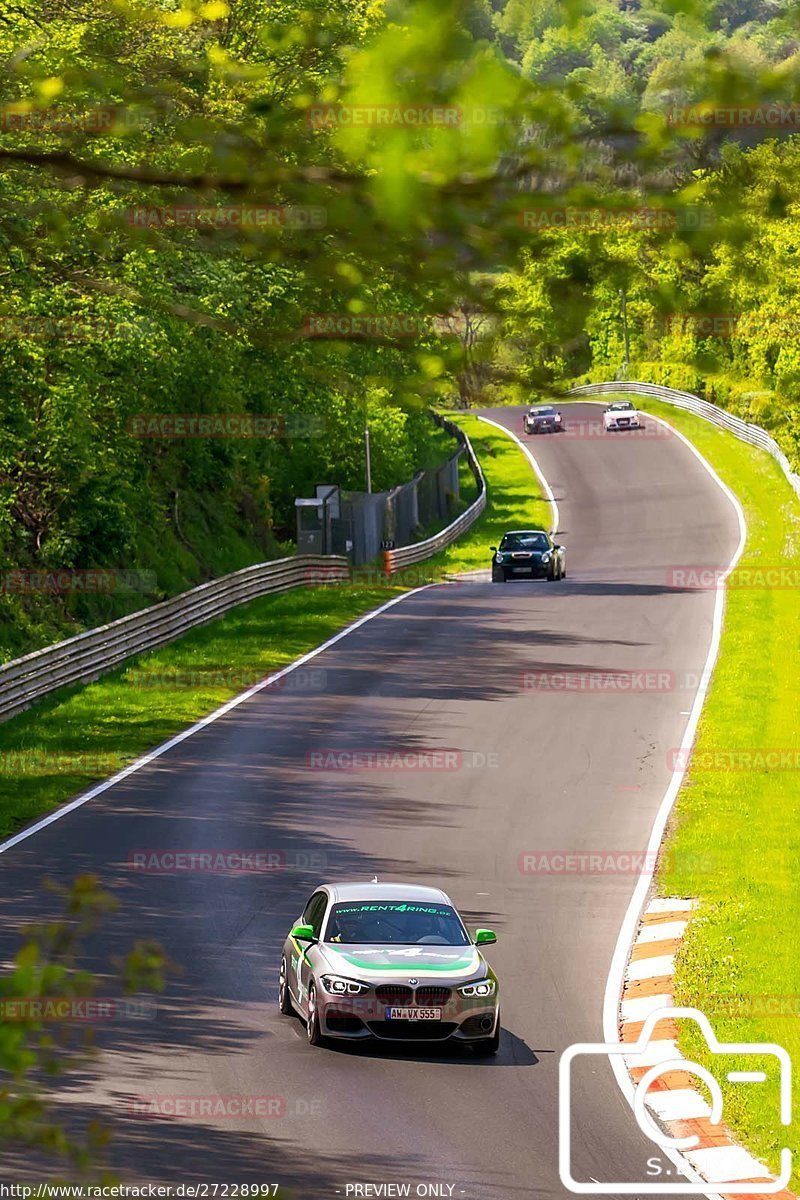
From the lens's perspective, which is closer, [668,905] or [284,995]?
[284,995]

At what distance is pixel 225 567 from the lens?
5456cm

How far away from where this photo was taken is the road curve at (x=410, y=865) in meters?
12.4

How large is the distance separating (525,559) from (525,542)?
2.23 feet

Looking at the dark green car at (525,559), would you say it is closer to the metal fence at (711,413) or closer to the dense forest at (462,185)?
the metal fence at (711,413)

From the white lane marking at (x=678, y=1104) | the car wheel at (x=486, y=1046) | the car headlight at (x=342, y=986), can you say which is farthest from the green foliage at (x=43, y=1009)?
the car wheel at (x=486, y=1046)

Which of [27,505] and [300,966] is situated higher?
[27,505]

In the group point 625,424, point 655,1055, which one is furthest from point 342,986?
point 625,424

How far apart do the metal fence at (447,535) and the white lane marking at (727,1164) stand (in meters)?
45.8

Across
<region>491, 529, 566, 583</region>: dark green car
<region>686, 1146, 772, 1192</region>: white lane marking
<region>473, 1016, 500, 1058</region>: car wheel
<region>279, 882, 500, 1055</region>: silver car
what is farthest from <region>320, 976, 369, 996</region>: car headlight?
<region>491, 529, 566, 583</region>: dark green car

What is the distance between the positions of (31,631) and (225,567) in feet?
54.5

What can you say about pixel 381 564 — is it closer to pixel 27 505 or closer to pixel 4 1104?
pixel 27 505

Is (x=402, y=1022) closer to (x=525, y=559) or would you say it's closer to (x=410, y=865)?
(x=410, y=865)

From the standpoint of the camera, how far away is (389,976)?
50.2 feet

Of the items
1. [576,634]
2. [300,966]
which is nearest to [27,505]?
[576,634]
